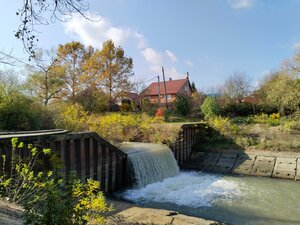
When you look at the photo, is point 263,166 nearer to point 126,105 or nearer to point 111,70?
point 126,105

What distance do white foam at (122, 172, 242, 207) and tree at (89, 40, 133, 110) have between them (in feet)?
64.3

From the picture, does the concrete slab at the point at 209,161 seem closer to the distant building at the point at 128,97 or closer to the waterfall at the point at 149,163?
the waterfall at the point at 149,163

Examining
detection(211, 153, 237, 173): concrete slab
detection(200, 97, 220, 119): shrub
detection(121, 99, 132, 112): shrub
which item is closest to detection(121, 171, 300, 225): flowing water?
detection(211, 153, 237, 173): concrete slab

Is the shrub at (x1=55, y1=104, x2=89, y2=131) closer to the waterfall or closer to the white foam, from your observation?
the waterfall

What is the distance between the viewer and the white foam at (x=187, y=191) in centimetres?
870

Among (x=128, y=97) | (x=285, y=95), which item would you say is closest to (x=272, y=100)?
(x=285, y=95)

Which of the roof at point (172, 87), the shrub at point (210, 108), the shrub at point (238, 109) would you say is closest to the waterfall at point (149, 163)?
the shrub at point (210, 108)

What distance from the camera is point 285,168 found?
11.8m

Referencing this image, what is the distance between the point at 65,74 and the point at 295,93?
69.1 feet

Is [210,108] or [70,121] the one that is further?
[210,108]

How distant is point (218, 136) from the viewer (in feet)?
50.0

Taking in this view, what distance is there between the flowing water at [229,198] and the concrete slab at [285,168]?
1.33 feet

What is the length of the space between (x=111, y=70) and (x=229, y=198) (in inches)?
916

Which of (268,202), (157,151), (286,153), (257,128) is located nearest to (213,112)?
(257,128)
